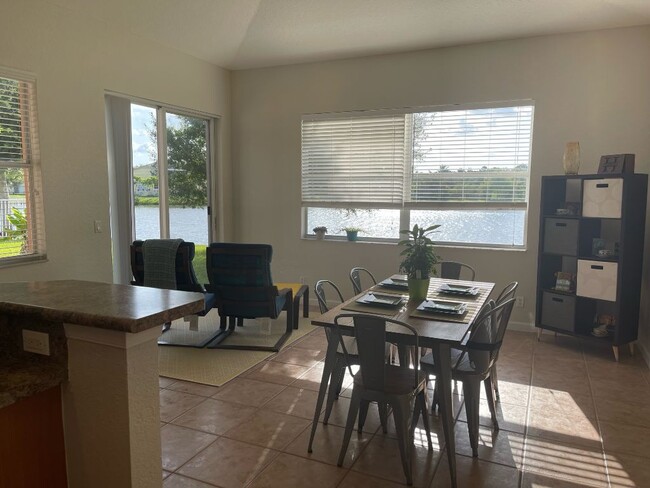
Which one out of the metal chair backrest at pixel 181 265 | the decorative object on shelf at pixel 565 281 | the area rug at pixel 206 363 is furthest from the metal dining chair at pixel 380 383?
the decorative object on shelf at pixel 565 281

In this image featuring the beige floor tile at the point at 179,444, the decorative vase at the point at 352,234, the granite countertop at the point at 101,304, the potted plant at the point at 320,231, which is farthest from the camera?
the potted plant at the point at 320,231

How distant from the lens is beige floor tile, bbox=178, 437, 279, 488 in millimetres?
2396

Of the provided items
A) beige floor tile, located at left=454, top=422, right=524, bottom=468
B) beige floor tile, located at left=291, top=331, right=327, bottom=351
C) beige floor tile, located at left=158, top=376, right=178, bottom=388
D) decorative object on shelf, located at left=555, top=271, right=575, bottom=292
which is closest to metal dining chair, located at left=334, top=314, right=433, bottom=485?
beige floor tile, located at left=454, top=422, right=524, bottom=468

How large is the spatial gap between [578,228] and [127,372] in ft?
13.6

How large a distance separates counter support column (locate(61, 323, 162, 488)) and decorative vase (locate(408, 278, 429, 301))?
198cm

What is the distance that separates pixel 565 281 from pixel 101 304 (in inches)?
166

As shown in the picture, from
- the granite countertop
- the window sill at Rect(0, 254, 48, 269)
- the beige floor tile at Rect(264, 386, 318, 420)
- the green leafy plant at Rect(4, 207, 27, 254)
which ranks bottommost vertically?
the beige floor tile at Rect(264, 386, 318, 420)

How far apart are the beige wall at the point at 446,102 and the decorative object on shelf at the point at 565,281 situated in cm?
37

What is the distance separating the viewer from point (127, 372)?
53.1 inches

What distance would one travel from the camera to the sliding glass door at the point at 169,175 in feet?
16.5

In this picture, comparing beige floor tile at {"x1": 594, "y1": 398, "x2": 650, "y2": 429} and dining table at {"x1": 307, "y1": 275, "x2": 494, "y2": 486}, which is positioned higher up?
dining table at {"x1": 307, "y1": 275, "x2": 494, "y2": 486}

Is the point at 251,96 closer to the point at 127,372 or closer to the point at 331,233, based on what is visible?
the point at 331,233

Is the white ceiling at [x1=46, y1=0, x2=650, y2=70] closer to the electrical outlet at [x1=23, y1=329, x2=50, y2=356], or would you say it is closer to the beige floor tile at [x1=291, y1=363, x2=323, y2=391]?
the beige floor tile at [x1=291, y1=363, x2=323, y2=391]

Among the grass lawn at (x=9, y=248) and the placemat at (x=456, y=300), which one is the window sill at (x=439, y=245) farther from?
the grass lawn at (x=9, y=248)
